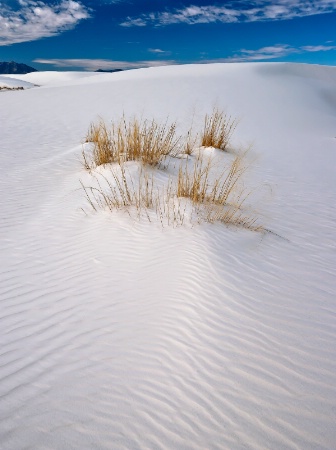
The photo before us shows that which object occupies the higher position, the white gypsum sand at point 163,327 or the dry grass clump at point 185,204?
the dry grass clump at point 185,204

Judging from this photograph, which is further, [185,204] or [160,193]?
[160,193]

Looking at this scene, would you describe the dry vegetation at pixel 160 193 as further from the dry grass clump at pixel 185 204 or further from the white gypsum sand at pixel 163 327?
the white gypsum sand at pixel 163 327

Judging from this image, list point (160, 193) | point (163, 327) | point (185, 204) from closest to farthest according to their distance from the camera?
point (163, 327), point (185, 204), point (160, 193)

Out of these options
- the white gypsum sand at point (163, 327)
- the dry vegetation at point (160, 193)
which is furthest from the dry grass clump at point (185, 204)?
the white gypsum sand at point (163, 327)

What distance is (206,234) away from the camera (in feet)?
11.3

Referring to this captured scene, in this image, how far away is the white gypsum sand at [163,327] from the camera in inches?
65.4

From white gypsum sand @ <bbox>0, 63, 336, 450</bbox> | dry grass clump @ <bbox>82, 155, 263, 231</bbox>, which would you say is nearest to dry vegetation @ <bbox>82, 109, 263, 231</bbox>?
dry grass clump @ <bbox>82, 155, 263, 231</bbox>

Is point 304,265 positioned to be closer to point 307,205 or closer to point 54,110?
point 307,205

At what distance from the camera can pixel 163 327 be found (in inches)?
90.7

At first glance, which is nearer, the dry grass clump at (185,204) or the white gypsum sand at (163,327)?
the white gypsum sand at (163,327)

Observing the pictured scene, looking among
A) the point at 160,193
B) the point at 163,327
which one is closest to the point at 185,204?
the point at 160,193

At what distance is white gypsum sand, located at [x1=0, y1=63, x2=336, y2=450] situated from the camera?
1.66m

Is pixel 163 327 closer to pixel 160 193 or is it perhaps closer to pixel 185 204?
pixel 185 204

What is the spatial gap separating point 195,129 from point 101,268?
8999 millimetres
